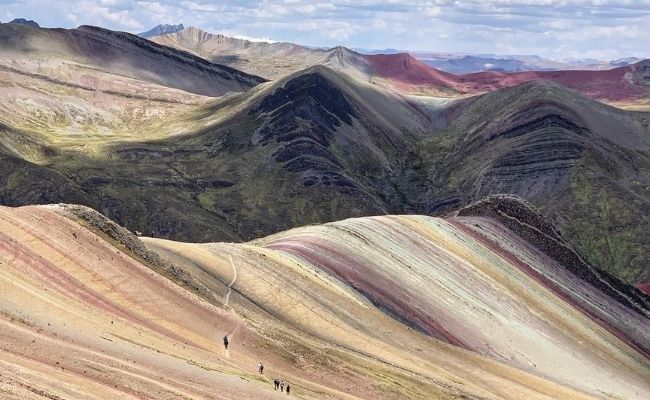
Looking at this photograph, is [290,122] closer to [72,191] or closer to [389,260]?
[72,191]

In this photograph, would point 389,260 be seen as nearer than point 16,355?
No

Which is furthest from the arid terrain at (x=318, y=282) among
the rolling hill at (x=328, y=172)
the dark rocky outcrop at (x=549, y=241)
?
the rolling hill at (x=328, y=172)

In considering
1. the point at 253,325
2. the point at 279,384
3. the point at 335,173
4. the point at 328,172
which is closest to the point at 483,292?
the point at 253,325

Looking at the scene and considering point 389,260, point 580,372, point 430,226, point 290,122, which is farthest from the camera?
point 290,122

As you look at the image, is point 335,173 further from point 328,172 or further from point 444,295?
point 444,295

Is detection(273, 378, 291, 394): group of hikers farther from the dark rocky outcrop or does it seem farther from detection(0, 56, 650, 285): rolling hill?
detection(0, 56, 650, 285): rolling hill

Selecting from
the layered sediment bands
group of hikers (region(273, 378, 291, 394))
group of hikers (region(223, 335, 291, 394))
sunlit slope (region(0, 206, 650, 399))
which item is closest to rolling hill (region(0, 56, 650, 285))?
the layered sediment bands

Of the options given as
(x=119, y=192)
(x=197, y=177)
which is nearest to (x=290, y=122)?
(x=197, y=177)

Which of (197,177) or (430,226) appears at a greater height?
(430,226)

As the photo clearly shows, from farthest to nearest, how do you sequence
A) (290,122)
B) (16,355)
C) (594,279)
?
(290,122), (594,279), (16,355)
